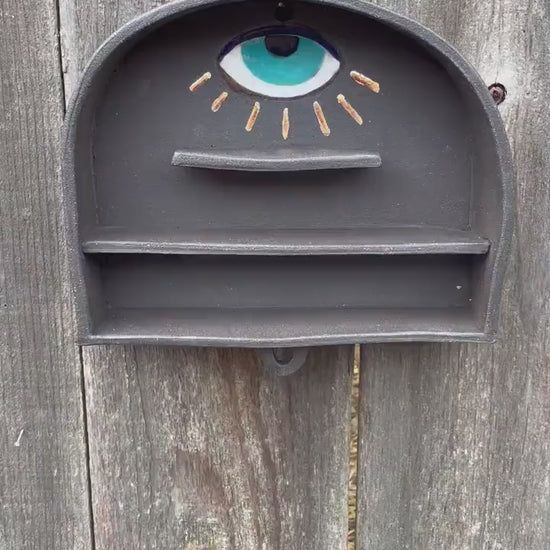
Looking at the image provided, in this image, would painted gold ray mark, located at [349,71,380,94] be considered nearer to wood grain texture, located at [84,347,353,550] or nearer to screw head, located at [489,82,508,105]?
screw head, located at [489,82,508,105]

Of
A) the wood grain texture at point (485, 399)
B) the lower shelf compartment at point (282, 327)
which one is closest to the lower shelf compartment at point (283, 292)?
the lower shelf compartment at point (282, 327)

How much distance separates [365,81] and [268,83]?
9 centimetres

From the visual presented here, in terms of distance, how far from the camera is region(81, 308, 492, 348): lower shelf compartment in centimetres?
66

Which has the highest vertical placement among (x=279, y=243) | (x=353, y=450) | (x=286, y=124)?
(x=286, y=124)

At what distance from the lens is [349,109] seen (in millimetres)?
668

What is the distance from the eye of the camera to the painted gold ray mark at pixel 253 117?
0.67 m

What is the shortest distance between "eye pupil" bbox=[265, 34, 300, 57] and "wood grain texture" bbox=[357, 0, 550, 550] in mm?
140

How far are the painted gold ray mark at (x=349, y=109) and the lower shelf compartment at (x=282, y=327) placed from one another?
194 mm

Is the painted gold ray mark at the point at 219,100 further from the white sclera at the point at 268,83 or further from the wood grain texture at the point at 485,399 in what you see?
the wood grain texture at the point at 485,399

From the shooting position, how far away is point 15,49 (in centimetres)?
72

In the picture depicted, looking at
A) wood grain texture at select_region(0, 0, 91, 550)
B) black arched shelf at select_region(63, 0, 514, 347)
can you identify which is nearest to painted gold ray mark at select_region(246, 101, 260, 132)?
black arched shelf at select_region(63, 0, 514, 347)

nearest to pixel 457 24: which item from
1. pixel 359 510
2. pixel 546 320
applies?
pixel 546 320

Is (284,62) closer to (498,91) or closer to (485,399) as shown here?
(498,91)

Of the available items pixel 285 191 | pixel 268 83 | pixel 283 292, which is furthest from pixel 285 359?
pixel 268 83
